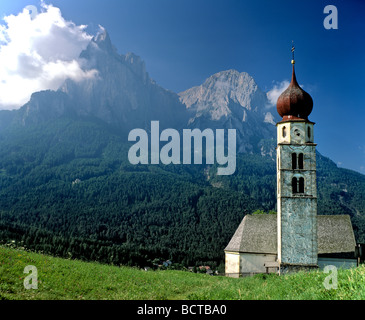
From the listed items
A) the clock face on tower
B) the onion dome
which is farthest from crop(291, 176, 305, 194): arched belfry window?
the onion dome

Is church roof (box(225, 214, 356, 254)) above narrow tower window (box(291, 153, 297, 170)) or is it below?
below

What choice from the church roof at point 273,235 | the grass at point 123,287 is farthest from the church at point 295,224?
the grass at point 123,287

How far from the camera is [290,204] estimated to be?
25.0 meters

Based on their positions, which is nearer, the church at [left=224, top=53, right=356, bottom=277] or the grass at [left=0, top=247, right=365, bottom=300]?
the grass at [left=0, top=247, right=365, bottom=300]

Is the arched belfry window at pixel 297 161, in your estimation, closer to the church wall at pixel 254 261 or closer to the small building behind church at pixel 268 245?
the small building behind church at pixel 268 245

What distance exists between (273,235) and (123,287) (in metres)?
19.7

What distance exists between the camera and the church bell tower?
24.3 metres

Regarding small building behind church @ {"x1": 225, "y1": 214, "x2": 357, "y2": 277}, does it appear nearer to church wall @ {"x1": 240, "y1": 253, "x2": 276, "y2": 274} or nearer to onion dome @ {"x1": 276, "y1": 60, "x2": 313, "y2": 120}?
church wall @ {"x1": 240, "y1": 253, "x2": 276, "y2": 274}

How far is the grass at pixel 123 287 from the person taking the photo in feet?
32.4

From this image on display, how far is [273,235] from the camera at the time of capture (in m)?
29.9

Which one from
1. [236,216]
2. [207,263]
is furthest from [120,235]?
[236,216]

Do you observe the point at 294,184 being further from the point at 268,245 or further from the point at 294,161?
the point at 268,245

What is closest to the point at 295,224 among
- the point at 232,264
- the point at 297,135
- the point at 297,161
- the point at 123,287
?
the point at 297,161
